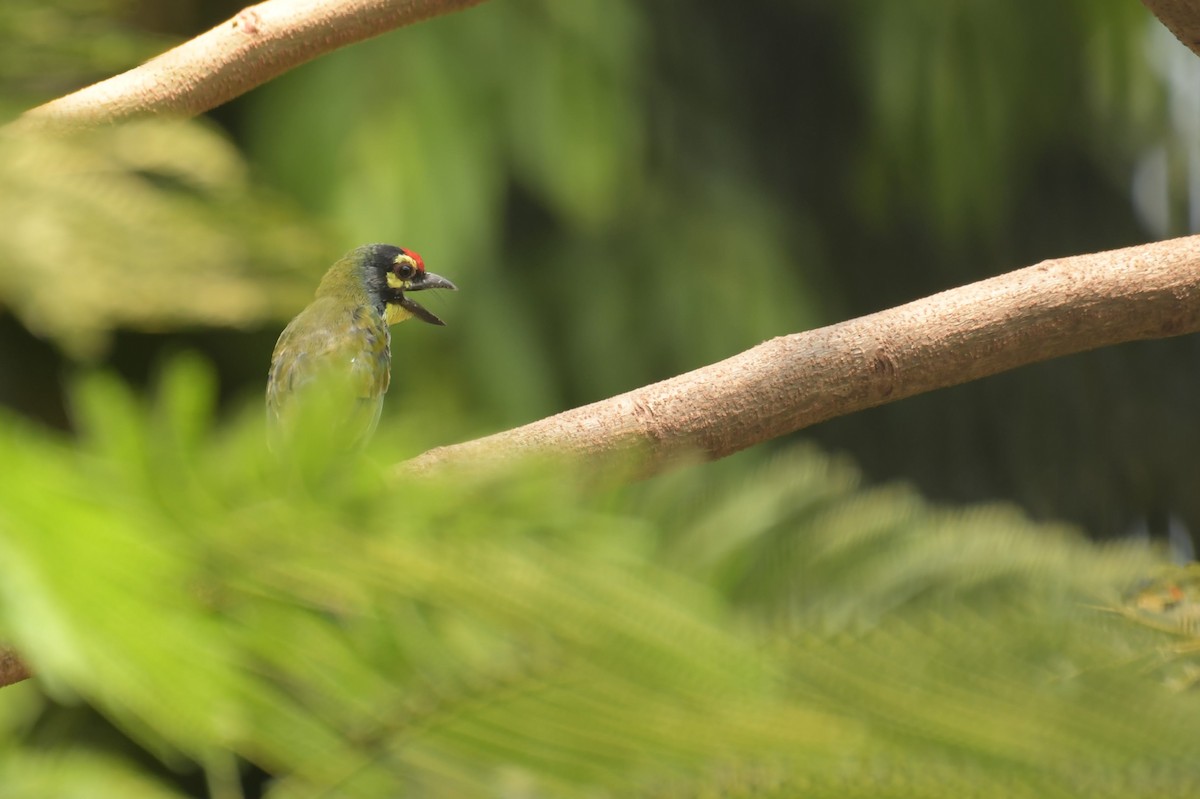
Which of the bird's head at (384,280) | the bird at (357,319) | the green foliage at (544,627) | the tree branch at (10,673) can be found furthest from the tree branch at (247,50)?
the green foliage at (544,627)

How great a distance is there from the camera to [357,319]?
1.87 m

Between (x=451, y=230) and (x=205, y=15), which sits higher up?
(x=205, y=15)

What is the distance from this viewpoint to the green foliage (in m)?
0.16

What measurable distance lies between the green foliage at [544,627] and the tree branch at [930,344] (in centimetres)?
64

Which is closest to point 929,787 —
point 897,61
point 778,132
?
point 897,61

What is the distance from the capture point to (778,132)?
3248 mm

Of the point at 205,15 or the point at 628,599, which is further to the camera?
the point at 205,15

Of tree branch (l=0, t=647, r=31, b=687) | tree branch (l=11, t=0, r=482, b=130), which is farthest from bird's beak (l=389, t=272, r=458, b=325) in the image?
tree branch (l=0, t=647, r=31, b=687)

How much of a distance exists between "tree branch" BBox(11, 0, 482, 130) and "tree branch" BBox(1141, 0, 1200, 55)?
2.10ft

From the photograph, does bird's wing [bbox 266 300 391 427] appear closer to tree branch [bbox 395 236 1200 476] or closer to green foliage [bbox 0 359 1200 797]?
tree branch [bbox 395 236 1200 476]

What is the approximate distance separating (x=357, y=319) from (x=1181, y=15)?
3.85 ft

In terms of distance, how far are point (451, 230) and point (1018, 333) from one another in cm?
171

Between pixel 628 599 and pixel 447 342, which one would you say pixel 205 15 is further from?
pixel 628 599

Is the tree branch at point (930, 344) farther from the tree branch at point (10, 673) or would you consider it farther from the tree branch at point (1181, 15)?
the tree branch at point (10, 673)
